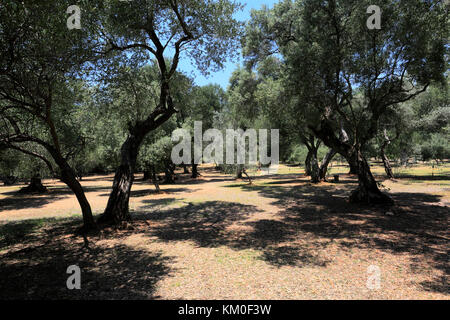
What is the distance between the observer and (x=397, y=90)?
12.8m

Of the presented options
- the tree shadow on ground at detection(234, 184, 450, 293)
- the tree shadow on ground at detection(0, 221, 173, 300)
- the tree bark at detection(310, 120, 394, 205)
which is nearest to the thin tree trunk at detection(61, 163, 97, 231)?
the tree shadow on ground at detection(0, 221, 173, 300)

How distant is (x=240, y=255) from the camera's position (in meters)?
6.89

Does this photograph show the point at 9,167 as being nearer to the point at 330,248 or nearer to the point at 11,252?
the point at 11,252

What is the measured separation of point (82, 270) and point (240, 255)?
4123mm

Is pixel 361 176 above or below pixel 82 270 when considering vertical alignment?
above

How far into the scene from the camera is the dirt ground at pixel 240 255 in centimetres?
492

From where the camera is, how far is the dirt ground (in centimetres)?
492

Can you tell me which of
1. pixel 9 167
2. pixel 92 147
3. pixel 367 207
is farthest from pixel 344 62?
pixel 9 167

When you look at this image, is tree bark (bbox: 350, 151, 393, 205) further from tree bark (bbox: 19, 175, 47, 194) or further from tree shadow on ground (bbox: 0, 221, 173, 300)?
tree bark (bbox: 19, 175, 47, 194)

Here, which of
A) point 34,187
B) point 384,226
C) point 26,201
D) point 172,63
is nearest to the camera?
point 384,226

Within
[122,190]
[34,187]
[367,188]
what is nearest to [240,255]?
[122,190]

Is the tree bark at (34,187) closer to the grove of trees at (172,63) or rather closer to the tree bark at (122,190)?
the grove of trees at (172,63)

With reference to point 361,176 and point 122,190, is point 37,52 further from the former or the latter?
point 361,176

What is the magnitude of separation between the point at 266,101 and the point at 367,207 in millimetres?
9368
